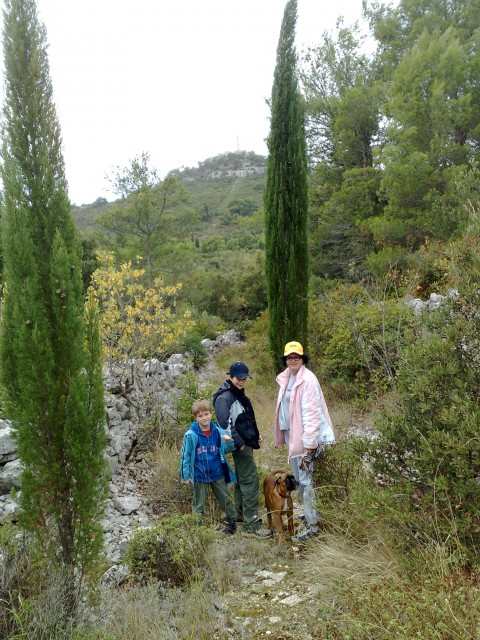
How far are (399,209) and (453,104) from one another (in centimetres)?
276

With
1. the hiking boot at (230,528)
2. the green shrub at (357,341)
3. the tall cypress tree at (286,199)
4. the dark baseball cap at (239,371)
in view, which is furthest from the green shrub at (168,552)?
the tall cypress tree at (286,199)

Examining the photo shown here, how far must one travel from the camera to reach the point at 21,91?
10.5 ft

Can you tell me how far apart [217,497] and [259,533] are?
1.70 feet

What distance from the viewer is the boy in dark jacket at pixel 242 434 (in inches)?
169

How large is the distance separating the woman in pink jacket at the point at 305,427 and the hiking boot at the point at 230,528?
61 cm

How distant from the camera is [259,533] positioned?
4.25 metres

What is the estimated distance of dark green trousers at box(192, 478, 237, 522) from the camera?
4.29 meters

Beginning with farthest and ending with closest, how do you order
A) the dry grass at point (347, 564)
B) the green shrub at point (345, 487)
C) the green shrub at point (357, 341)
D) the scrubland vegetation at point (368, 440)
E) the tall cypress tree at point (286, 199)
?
1. the tall cypress tree at point (286, 199)
2. the green shrub at point (357, 341)
3. the green shrub at point (345, 487)
4. the dry grass at point (347, 564)
5. the scrubland vegetation at point (368, 440)

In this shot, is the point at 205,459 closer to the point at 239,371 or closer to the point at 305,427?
the point at 239,371

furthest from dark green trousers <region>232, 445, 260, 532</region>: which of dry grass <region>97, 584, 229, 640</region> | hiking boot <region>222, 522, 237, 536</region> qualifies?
dry grass <region>97, 584, 229, 640</region>

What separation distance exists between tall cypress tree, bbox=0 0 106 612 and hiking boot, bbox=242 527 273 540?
1.47 m

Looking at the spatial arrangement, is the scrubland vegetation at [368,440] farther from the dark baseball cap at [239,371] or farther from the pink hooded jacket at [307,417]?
the dark baseball cap at [239,371]

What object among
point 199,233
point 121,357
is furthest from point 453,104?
point 199,233

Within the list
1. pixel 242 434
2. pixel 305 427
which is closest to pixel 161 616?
pixel 242 434
